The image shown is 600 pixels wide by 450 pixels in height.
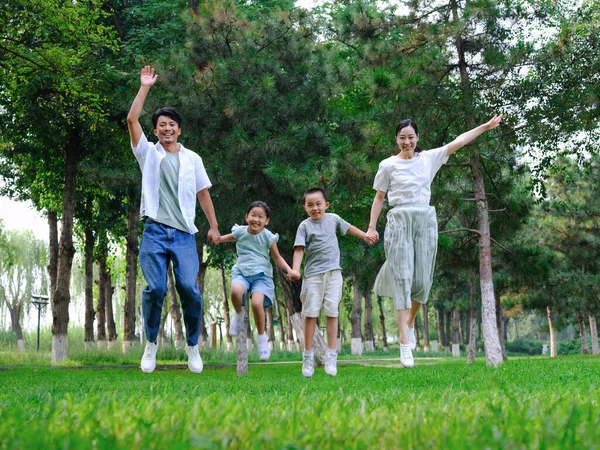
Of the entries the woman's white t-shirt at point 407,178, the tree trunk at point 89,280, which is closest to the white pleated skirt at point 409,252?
the woman's white t-shirt at point 407,178

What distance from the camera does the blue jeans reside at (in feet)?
21.2

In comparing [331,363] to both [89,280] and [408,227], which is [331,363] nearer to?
[408,227]

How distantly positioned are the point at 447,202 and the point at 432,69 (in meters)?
3.33

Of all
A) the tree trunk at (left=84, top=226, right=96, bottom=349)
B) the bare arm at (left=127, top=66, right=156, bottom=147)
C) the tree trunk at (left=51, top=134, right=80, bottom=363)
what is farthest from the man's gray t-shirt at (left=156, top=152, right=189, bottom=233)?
the tree trunk at (left=84, top=226, right=96, bottom=349)

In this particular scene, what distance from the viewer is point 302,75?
14.5 m

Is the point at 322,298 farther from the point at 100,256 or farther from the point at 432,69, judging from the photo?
the point at 100,256

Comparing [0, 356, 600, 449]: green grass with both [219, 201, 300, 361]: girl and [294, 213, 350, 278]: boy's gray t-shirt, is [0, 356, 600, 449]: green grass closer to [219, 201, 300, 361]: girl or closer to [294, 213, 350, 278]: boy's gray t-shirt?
[219, 201, 300, 361]: girl

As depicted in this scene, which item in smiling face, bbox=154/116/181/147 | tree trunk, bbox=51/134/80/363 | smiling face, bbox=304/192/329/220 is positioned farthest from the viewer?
tree trunk, bbox=51/134/80/363

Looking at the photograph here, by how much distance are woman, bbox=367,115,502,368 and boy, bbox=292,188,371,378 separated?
1.59 feet

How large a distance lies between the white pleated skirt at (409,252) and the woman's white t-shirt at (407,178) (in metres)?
0.11

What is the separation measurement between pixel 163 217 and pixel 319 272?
2346mm

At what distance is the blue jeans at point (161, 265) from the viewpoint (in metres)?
6.45

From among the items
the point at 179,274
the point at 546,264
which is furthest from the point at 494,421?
the point at 546,264

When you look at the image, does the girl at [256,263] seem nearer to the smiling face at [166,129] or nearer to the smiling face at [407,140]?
the smiling face at [166,129]
